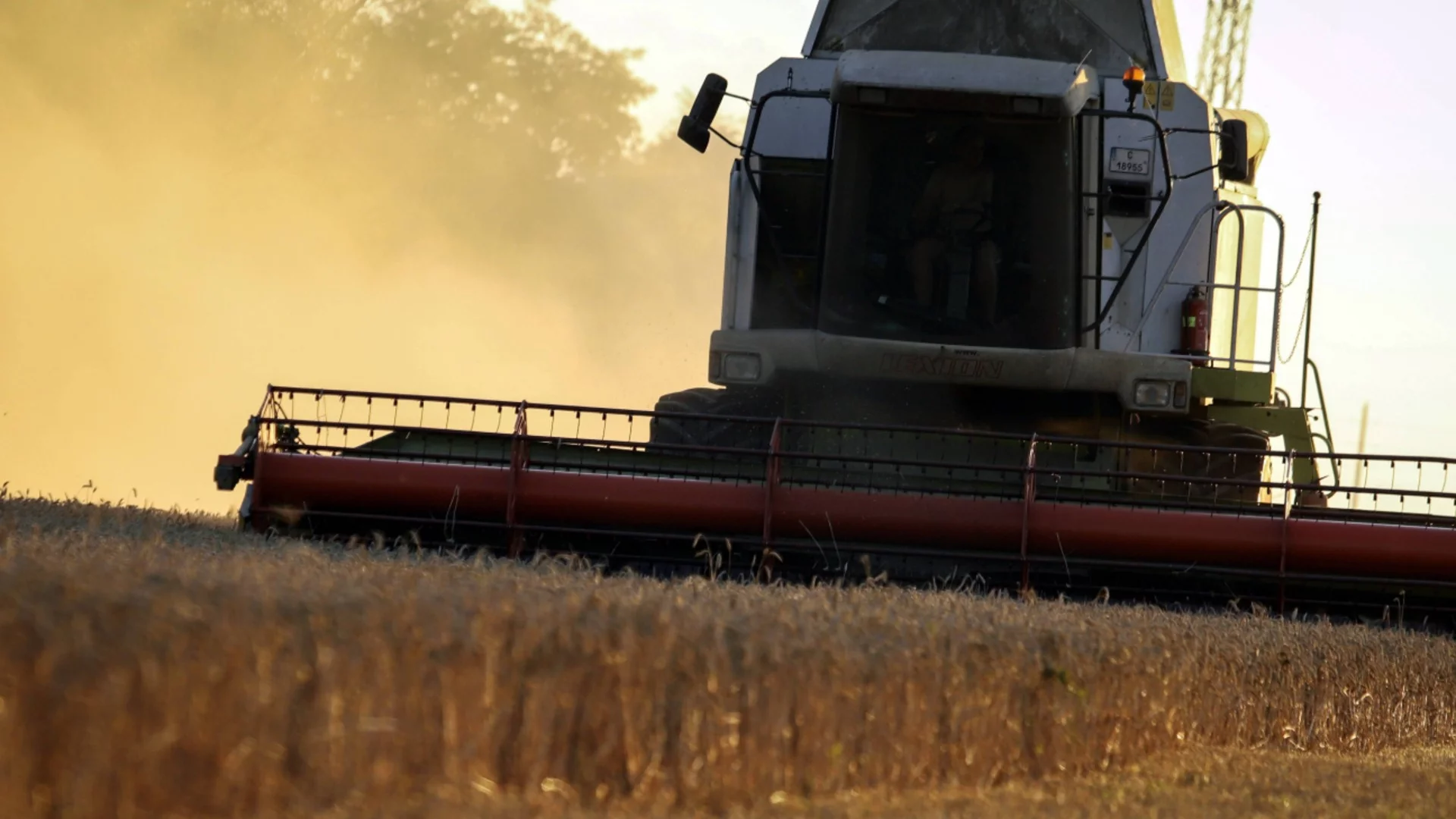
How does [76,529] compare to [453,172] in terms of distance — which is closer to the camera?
[76,529]

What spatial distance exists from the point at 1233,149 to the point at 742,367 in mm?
2609

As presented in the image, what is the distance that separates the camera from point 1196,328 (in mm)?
9156

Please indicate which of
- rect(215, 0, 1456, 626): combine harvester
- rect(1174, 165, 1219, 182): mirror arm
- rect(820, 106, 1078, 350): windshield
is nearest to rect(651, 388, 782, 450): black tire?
rect(215, 0, 1456, 626): combine harvester

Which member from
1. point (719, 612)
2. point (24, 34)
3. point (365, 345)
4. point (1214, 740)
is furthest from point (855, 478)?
point (365, 345)

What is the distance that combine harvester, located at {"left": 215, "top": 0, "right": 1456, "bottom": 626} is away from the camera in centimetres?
764

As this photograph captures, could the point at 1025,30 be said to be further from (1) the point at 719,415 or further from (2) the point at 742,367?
(1) the point at 719,415

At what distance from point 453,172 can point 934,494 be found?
22.2 meters

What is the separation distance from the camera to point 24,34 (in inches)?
927

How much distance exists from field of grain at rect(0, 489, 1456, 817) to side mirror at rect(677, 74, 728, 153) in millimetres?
3278

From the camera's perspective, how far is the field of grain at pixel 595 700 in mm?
2783

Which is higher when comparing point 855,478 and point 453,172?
point 453,172

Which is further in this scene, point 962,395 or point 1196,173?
point 962,395

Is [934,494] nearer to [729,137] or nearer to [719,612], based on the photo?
[729,137]

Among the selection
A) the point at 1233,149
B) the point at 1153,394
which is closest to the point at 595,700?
the point at 1153,394
